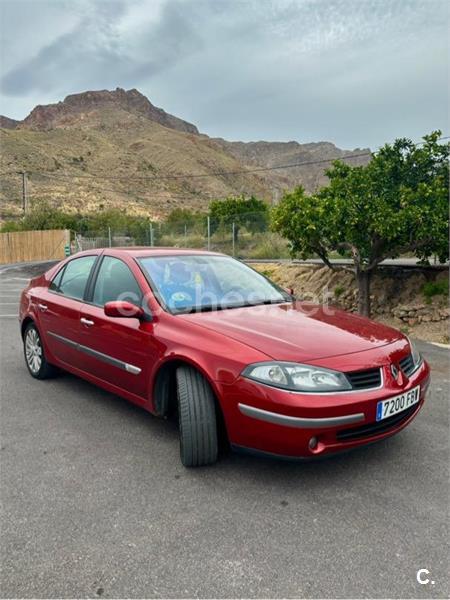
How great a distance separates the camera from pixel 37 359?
5.08 m

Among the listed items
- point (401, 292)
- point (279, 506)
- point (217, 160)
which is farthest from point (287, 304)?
point (217, 160)

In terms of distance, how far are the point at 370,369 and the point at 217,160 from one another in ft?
334

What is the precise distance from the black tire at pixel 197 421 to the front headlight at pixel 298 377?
0.36 metres

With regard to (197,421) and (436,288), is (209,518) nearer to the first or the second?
(197,421)

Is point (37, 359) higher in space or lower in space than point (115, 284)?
lower

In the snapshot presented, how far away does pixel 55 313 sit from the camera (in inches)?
182

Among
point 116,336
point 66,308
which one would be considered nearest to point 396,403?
point 116,336

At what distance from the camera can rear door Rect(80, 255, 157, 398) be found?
11.4 ft

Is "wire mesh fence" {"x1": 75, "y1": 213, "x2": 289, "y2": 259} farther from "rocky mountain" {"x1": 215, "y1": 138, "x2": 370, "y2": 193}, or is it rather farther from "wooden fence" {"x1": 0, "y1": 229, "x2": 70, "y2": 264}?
"rocky mountain" {"x1": 215, "y1": 138, "x2": 370, "y2": 193}

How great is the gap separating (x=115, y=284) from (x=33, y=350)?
1720 mm

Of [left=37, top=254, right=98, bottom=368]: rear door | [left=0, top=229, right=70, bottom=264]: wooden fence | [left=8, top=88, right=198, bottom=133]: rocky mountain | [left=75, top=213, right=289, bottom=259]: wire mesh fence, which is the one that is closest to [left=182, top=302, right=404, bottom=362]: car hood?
[left=37, top=254, right=98, bottom=368]: rear door

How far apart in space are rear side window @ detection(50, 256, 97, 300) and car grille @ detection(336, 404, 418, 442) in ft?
8.77

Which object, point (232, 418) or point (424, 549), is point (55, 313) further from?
point (424, 549)

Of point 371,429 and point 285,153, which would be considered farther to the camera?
point 285,153
